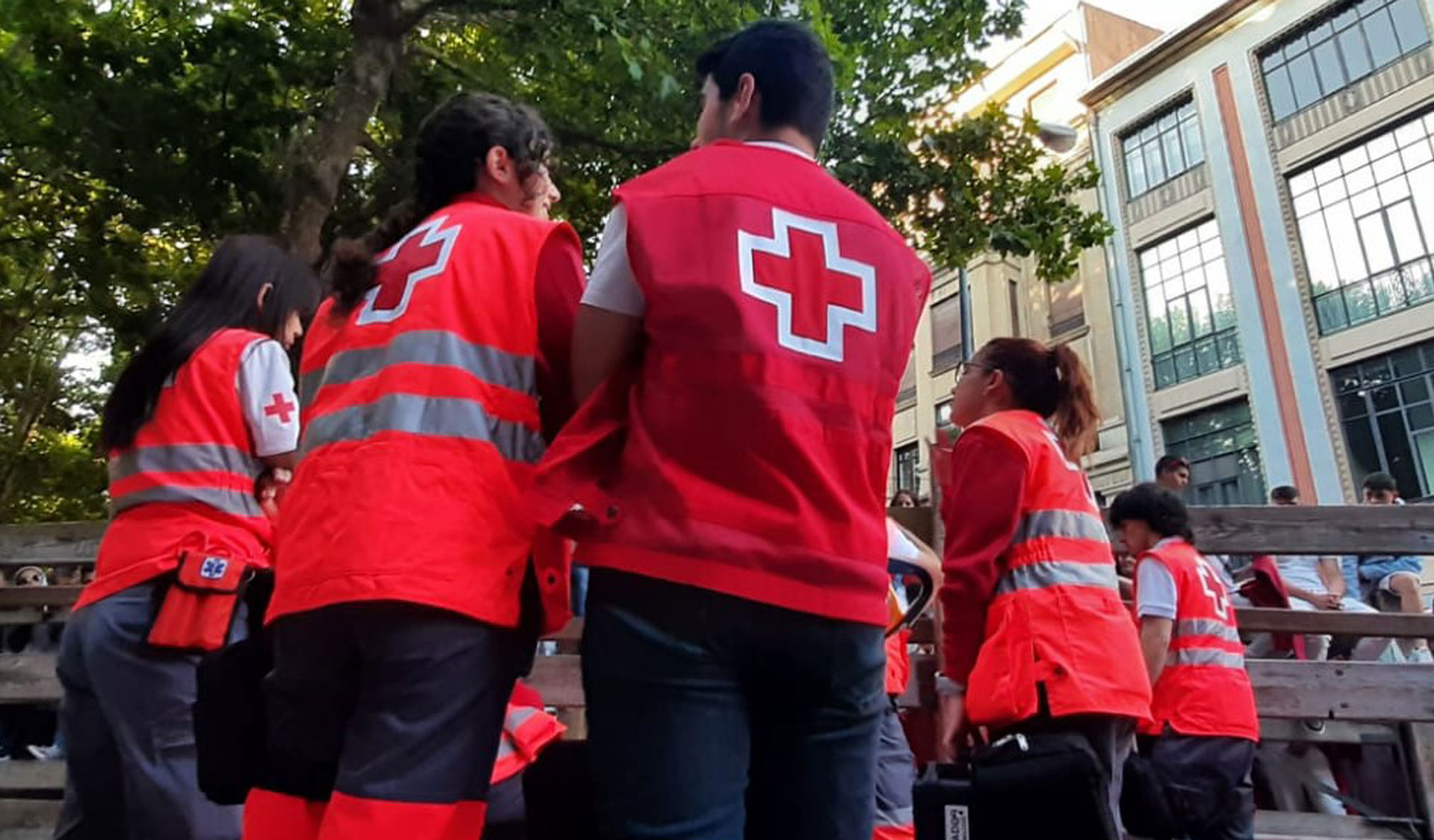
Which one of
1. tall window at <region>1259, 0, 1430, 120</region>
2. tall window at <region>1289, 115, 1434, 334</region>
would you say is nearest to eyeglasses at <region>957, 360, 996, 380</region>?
tall window at <region>1289, 115, 1434, 334</region>

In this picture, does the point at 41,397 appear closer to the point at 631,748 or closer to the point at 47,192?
the point at 47,192

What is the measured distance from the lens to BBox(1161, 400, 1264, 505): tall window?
19406 mm

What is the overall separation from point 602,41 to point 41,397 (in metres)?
11.2

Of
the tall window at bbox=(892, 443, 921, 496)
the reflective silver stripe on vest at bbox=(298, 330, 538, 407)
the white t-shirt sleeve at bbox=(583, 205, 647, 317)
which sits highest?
the tall window at bbox=(892, 443, 921, 496)

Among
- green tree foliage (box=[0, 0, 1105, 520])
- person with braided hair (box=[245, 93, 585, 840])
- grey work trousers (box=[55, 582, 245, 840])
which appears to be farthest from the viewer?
green tree foliage (box=[0, 0, 1105, 520])

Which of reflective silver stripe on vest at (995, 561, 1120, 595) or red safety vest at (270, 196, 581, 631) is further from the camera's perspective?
reflective silver stripe on vest at (995, 561, 1120, 595)

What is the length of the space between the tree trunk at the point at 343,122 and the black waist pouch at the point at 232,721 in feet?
16.9

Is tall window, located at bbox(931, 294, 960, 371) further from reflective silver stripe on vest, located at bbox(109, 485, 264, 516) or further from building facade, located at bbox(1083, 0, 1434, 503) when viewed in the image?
reflective silver stripe on vest, located at bbox(109, 485, 264, 516)

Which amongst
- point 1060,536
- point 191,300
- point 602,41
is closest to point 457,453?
point 191,300

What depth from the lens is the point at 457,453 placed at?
178 cm

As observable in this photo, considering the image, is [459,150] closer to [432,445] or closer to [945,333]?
[432,445]

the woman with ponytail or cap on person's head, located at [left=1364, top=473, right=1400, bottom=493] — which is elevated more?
cap on person's head, located at [left=1364, top=473, right=1400, bottom=493]

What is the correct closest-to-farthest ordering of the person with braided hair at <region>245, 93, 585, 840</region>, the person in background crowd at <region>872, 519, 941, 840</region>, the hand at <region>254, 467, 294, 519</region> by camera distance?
the person with braided hair at <region>245, 93, 585, 840</region> → the hand at <region>254, 467, 294, 519</region> → the person in background crowd at <region>872, 519, 941, 840</region>

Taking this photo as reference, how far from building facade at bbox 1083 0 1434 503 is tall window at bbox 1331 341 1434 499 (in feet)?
0.09
